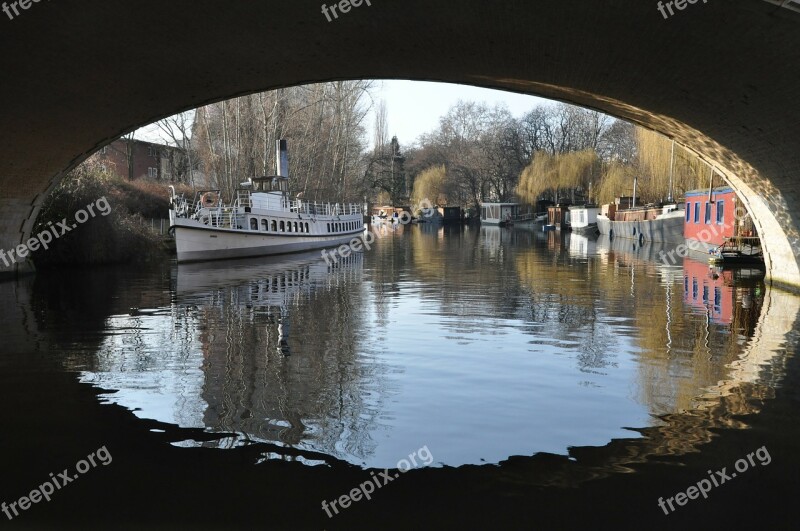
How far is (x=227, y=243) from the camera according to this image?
31578mm

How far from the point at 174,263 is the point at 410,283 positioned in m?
13.6

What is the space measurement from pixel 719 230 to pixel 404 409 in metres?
25.8

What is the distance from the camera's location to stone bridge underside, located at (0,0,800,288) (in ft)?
29.1

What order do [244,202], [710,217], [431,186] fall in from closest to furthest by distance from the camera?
[710,217], [244,202], [431,186]

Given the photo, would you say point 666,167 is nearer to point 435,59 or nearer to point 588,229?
point 588,229

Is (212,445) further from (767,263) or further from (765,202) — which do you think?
(767,263)

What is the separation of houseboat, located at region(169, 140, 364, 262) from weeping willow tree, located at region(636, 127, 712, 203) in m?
22.1

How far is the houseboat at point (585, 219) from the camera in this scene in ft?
193

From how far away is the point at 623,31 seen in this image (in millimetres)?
9250

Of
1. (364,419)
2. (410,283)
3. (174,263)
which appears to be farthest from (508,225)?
(364,419)

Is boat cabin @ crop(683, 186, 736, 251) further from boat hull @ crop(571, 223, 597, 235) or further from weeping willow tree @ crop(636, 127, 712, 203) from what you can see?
boat hull @ crop(571, 223, 597, 235)

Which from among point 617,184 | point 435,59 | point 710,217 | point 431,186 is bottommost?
point 710,217

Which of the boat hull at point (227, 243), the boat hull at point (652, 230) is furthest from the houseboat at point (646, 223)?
the boat hull at point (227, 243)

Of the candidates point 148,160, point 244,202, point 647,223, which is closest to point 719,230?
point 647,223
